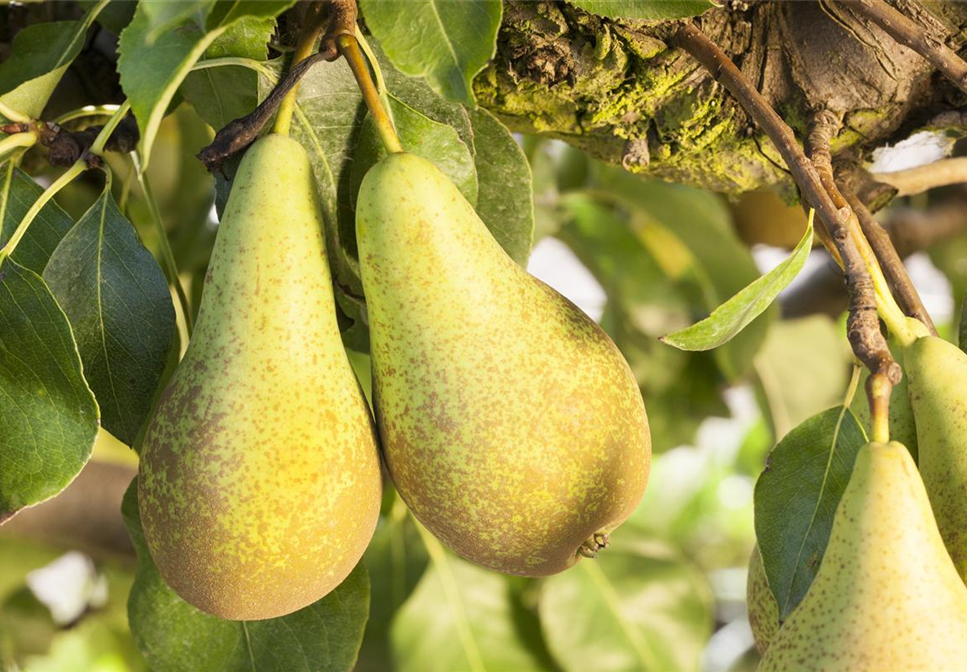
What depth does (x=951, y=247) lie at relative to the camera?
60.2 inches

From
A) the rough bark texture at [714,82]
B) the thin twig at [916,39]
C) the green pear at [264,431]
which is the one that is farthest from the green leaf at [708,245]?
the green pear at [264,431]

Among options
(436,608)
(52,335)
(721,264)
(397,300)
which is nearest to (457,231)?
(397,300)

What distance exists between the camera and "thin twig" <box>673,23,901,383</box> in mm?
464

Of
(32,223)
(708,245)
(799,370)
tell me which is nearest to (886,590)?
(32,223)

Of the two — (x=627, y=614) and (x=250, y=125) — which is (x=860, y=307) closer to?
(x=250, y=125)

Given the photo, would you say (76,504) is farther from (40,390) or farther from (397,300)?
(397,300)

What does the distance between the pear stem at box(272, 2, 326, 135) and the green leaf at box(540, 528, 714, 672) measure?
0.67 metres

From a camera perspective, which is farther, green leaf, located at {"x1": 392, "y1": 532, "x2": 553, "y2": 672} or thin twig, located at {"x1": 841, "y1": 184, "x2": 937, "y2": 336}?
green leaf, located at {"x1": 392, "y1": 532, "x2": 553, "y2": 672}

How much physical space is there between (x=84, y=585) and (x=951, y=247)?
1.33 m

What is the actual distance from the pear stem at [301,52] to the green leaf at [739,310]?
227 mm

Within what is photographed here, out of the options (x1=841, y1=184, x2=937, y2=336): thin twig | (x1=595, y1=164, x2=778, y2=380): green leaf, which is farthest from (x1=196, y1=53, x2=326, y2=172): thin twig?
(x1=595, y1=164, x2=778, y2=380): green leaf

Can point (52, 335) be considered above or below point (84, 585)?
above

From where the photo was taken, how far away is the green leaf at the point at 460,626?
1039 mm

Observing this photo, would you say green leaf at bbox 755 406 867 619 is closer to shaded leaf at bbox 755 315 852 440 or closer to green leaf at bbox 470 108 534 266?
green leaf at bbox 470 108 534 266
